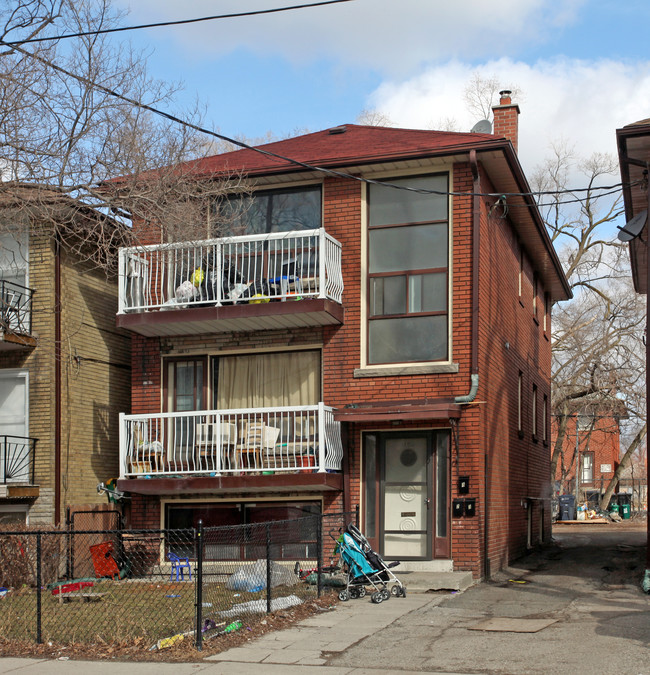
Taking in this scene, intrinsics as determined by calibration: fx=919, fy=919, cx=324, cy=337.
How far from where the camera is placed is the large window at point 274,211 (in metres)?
16.2

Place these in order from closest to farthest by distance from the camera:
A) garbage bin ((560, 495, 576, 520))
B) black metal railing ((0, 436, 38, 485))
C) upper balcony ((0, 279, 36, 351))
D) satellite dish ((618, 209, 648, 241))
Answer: satellite dish ((618, 209, 648, 241)) < upper balcony ((0, 279, 36, 351)) < black metal railing ((0, 436, 38, 485)) < garbage bin ((560, 495, 576, 520))

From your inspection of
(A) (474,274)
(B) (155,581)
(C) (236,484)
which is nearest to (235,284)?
(C) (236,484)

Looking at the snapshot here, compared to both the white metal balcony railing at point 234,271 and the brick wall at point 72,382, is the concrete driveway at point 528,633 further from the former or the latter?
the brick wall at point 72,382

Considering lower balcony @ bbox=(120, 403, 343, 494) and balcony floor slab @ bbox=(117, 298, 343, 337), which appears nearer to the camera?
lower balcony @ bbox=(120, 403, 343, 494)

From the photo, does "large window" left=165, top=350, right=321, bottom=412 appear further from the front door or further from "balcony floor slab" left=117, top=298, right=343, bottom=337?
the front door

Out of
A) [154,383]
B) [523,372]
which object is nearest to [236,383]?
[154,383]

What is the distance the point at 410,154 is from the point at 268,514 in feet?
21.4

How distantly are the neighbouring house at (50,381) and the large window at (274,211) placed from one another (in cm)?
250

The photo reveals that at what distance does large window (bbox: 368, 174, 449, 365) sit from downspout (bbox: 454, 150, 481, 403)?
19.2 inches

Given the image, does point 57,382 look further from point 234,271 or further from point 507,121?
point 507,121

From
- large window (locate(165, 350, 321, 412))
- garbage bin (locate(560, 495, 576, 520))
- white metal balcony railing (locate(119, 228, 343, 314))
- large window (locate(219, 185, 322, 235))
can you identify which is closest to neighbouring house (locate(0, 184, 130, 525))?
white metal balcony railing (locate(119, 228, 343, 314))

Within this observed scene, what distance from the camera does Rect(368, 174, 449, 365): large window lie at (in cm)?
1523

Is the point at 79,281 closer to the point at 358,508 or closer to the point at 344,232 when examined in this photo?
the point at 344,232

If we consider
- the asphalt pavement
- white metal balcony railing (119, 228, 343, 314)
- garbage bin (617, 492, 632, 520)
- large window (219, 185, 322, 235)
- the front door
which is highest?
large window (219, 185, 322, 235)
